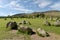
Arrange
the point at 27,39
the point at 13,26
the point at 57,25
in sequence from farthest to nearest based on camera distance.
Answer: the point at 57,25
the point at 13,26
the point at 27,39

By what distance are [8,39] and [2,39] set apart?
577mm

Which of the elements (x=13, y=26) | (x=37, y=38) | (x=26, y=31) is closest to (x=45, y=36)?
(x=37, y=38)

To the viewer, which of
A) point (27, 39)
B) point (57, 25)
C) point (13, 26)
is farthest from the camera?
point (57, 25)

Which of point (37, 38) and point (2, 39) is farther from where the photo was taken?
point (37, 38)

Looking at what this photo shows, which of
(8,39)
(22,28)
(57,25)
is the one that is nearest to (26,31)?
(22,28)

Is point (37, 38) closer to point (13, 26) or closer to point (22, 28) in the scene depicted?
point (22, 28)

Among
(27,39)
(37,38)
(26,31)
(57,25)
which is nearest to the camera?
(27,39)

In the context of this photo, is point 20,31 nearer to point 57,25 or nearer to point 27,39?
point 27,39

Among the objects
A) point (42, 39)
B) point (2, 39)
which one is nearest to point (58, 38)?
point (42, 39)

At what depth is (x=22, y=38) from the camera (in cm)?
1480

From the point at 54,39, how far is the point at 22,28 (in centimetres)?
444

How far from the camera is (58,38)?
49.8 ft

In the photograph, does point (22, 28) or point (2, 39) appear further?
point (22, 28)

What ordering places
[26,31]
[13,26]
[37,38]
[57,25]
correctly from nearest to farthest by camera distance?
[37,38] → [26,31] → [13,26] → [57,25]
